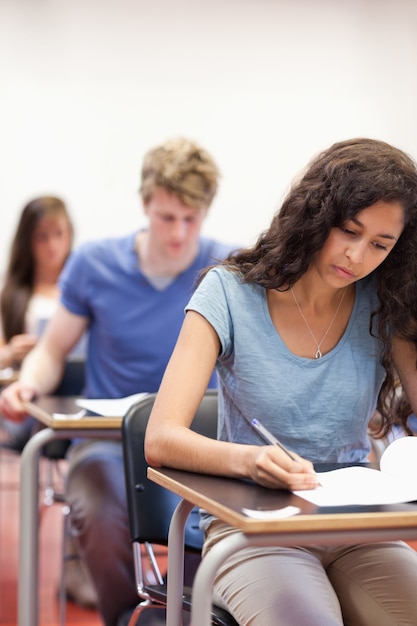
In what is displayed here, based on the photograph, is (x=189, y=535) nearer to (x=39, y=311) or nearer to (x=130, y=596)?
(x=130, y=596)

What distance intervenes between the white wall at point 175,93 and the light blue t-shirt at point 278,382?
3604mm

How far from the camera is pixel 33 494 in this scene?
2.10 metres

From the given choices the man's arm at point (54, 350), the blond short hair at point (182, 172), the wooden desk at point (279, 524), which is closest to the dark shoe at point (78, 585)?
the man's arm at point (54, 350)

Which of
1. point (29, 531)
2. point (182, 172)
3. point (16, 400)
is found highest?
point (182, 172)

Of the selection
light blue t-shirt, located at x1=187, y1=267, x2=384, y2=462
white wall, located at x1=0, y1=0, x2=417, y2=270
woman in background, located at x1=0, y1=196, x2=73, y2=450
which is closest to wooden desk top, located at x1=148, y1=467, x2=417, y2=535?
light blue t-shirt, located at x1=187, y1=267, x2=384, y2=462

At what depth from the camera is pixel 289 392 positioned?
1628 mm

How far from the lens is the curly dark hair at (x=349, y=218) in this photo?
5.23 feet

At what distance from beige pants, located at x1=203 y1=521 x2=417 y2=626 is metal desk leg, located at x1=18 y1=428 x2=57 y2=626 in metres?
0.65

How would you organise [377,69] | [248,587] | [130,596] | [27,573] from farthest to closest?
[377,69] → [130,596] → [27,573] → [248,587]

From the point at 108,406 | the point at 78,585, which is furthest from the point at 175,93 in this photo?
the point at 108,406

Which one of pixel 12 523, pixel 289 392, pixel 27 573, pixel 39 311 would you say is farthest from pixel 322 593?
pixel 12 523

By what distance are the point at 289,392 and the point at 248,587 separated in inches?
14.3

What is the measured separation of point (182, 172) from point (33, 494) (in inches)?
36.1

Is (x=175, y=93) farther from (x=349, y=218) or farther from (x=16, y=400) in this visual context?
(x=349, y=218)
